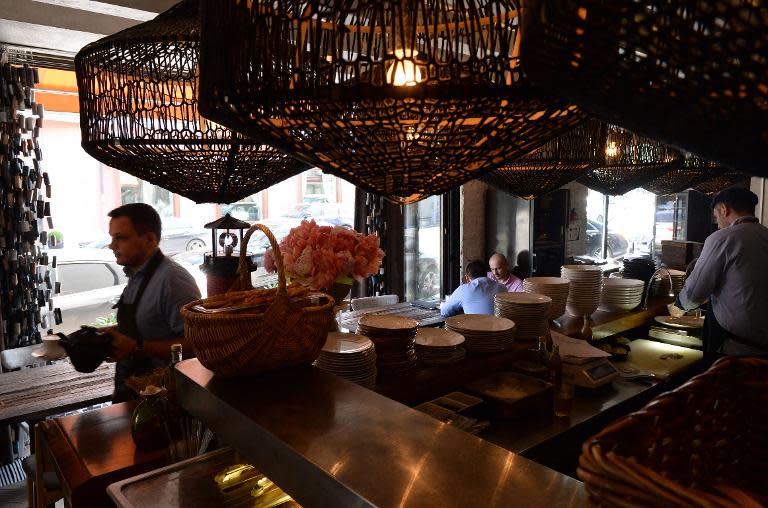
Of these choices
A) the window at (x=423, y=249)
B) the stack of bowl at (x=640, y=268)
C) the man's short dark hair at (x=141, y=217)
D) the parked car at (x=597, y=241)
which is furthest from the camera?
the parked car at (x=597, y=241)

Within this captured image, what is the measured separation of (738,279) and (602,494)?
12.2ft

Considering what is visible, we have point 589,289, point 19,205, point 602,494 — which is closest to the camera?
point 602,494

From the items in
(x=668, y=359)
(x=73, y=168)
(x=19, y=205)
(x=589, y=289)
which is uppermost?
(x=73, y=168)

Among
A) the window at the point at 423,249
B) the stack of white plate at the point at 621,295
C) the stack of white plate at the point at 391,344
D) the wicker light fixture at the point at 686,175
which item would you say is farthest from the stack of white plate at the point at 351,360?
the window at the point at 423,249

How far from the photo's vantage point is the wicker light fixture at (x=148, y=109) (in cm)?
150

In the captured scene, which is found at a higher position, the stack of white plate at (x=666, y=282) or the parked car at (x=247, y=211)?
the parked car at (x=247, y=211)

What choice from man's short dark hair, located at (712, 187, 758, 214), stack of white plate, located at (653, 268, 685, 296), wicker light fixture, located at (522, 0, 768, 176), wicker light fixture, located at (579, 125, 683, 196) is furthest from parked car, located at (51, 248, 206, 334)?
wicker light fixture, located at (522, 0, 768, 176)

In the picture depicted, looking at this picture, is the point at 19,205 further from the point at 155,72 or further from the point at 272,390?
the point at 272,390

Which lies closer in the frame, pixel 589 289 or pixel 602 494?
pixel 602 494

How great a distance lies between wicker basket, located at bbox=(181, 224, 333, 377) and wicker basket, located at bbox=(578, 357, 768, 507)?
0.97 m

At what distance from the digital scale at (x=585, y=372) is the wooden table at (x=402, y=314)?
1728mm

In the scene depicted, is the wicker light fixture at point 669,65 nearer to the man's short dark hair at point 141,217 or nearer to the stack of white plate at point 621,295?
the man's short dark hair at point 141,217

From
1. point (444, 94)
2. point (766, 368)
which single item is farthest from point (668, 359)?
point (444, 94)

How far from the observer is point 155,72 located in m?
1.57
